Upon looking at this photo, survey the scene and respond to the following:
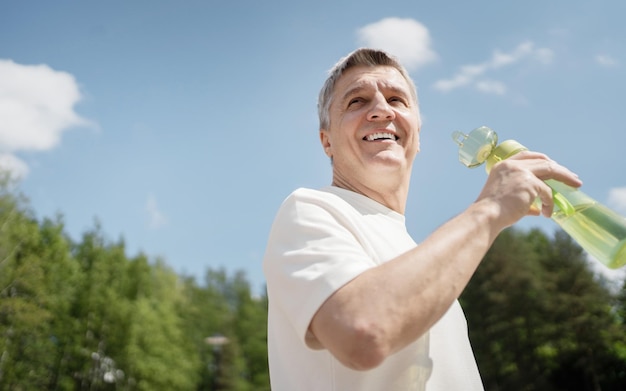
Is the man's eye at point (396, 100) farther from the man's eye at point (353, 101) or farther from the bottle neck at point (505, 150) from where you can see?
the bottle neck at point (505, 150)

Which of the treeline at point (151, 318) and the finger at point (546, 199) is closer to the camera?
the finger at point (546, 199)

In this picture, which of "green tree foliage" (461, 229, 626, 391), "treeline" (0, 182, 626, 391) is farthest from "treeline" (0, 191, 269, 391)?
"green tree foliage" (461, 229, 626, 391)

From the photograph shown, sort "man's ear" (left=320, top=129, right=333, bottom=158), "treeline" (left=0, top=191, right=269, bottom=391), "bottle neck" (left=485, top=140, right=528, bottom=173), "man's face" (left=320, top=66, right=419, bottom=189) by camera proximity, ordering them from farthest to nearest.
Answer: "treeline" (left=0, top=191, right=269, bottom=391), "man's ear" (left=320, top=129, right=333, bottom=158), "man's face" (left=320, top=66, right=419, bottom=189), "bottle neck" (left=485, top=140, right=528, bottom=173)

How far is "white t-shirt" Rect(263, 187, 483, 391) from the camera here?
1.32m

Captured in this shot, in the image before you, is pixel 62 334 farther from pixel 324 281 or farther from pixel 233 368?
pixel 324 281

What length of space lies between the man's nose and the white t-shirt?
45 centimetres

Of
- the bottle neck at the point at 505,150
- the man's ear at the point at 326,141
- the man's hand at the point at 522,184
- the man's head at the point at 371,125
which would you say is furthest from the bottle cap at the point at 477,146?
the man's ear at the point at 326,141

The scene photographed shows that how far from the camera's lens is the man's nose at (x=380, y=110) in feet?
6.61

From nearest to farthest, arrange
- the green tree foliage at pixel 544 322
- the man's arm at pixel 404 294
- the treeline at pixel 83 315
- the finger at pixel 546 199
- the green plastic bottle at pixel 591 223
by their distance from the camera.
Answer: the man's arm at pixel 404 294, the finger at pixel 546 199, the green plastic bottle at pixel 591 223, the treeline at pixel 83 315, the green tree foliage at pixel 544 322

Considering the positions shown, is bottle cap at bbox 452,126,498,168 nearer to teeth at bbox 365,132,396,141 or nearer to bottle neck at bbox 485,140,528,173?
bottle neck at bbox 485,140,528,173

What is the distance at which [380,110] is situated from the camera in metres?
2.02

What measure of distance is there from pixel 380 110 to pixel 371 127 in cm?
7

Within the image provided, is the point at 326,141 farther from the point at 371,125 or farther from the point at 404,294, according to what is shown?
the point at 404,294

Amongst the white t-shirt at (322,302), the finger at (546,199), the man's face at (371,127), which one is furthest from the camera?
the man's face at (371,127)
